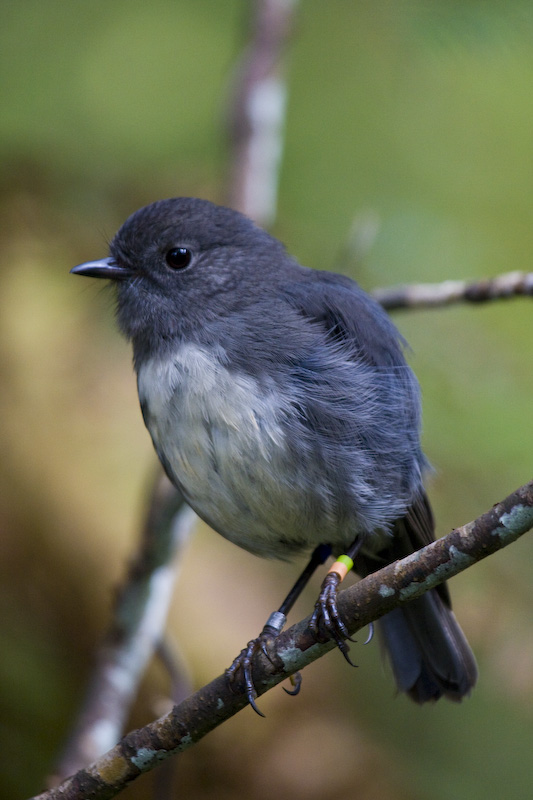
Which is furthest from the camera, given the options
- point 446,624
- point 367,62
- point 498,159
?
point 367,62

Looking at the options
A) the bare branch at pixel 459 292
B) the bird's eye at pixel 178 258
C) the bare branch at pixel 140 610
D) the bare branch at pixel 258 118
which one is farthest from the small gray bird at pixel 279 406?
the bare branch at pixel 258 118

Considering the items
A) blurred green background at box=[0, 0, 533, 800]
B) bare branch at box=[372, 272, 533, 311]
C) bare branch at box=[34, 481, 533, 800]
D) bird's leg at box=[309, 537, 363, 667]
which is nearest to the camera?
bare branch at box=[34, 481, 533, 800]

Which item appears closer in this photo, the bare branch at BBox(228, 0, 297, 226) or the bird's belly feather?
the bird's belly feather

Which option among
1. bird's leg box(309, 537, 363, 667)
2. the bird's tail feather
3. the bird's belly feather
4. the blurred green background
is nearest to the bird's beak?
the bird's belly feather

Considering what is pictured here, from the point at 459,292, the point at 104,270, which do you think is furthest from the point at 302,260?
the point at 104,270

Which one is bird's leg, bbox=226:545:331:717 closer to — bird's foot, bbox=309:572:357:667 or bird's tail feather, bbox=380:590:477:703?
bird's foot, bbox=309:572:357:667

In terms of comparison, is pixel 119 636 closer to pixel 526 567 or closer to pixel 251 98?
pixel 526 567

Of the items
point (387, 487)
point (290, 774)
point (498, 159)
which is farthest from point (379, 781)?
point (498, 159)
